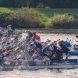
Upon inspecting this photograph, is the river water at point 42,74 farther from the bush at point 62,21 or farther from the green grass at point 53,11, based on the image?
the green grass at point 53,11

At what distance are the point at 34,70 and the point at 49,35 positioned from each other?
17816 mm

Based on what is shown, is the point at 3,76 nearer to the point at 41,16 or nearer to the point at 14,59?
the point at 14,59

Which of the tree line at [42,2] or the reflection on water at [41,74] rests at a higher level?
the tree line at [42,2]

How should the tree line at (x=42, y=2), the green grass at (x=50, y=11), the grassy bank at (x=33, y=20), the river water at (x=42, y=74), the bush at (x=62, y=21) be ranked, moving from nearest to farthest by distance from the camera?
the river water at (x=42, y=74) < the bush at (x=62, y=21) < the grassy bank at (x=33, y=20) < the green grass at (x=50, y=11) < the tree line at (x=42, y=2)

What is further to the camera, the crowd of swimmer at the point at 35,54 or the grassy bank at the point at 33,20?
the grassy bank at the point at 33,20

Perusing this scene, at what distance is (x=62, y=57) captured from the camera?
26188mm

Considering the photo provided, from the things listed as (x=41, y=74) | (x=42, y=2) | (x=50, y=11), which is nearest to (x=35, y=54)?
(x=41, y=74)

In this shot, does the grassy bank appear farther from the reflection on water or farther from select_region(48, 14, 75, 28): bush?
the reflection on water

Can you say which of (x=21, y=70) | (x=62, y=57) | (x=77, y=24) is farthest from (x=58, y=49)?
(x=77, y=24)

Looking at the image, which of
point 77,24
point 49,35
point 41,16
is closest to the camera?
point 49,35

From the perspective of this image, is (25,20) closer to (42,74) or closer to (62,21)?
(62,21)

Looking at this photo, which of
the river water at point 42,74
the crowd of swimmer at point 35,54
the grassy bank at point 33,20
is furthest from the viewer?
the grassy bank at point 33,20

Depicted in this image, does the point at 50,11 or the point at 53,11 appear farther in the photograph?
the point at 50,11

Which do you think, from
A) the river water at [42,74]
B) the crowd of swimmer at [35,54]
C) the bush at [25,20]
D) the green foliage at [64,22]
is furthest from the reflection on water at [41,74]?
the bush at [25,20]
